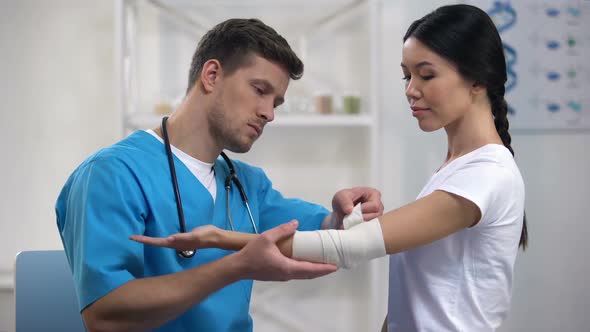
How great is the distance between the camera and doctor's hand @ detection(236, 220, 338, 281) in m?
0.95

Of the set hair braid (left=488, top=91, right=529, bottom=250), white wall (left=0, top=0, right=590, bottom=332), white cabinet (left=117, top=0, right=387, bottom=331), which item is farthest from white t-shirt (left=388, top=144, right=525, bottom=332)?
white wall (left=0, top=0, right=590, bottom=332)

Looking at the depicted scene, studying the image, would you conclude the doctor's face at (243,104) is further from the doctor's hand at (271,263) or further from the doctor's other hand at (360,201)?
the doctor's hand at (271,263)

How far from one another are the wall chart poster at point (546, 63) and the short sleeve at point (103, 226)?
179 cm

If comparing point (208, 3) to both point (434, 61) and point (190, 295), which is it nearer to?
point (434, 61)

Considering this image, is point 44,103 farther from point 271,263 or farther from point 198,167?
point 271,263

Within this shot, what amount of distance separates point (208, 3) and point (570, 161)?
1576mm

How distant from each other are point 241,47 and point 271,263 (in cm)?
56

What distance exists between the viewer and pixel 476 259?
109 cm

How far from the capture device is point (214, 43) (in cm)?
135

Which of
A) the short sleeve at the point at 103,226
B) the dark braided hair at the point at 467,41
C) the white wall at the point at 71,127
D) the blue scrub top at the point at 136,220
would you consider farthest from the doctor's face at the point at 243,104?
the white wall at the point at 71,127

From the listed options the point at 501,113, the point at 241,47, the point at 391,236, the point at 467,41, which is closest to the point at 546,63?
the point at 501,113

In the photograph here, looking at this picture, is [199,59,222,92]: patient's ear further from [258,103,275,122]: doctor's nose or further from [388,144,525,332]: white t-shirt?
[388,144,525,332]: white t-shirt

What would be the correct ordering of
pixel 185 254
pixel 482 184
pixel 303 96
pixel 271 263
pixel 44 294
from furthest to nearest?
pixel 303 96, pixel 44 294, pixel 185 254, pixel 482 184, pixel 271 263

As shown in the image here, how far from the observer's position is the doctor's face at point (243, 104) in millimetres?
1299
